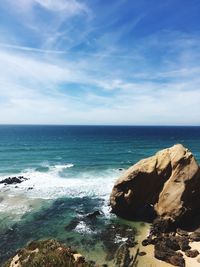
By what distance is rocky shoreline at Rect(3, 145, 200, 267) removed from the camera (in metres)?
25.2

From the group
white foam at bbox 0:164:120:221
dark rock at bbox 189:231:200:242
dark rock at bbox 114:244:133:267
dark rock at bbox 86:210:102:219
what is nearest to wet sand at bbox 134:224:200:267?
dark rock at bbox 189:231:200:242

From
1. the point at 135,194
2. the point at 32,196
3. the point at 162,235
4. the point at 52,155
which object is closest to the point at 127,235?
the point at 162,235

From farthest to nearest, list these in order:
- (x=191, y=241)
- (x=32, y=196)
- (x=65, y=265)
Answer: (x=32, y=196) → (x=191, y=241) → (x=65, y=265)

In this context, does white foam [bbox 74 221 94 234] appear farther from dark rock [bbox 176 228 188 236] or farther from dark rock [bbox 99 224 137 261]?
dark rock [bbox 176 228 188 236]

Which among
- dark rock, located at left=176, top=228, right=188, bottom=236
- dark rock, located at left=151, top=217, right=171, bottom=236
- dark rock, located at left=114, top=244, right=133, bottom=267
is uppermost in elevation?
dark rock, located at left=151, top=217, right=171, bottom=236

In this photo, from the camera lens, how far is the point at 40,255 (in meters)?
18.5

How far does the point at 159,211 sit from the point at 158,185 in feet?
9.38

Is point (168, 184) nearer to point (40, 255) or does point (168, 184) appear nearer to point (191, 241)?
point (191, 241)

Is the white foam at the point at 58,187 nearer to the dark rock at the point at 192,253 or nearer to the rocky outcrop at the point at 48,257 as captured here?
the dark rock at the point at 192,253

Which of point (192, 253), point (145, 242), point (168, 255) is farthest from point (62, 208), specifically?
point (192, 253)

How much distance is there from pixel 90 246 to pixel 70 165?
124 feet

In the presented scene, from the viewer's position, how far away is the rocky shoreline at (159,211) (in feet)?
82.6

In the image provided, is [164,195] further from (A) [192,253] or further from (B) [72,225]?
(B) [72,225]

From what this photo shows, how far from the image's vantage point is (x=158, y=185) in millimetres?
33062
